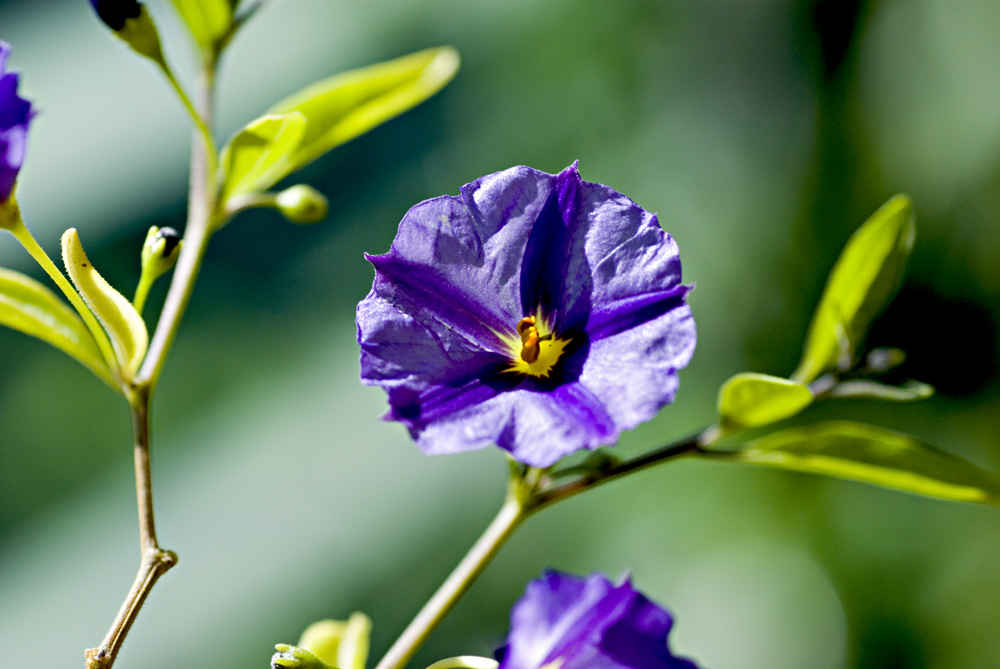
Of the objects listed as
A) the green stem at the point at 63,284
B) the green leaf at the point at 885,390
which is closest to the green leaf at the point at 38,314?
the green stem at the point at 63,284

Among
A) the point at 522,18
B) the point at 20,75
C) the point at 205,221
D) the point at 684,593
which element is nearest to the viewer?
the point at 20,75

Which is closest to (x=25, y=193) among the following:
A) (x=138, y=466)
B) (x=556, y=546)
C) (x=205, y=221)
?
(x=556, y=546)

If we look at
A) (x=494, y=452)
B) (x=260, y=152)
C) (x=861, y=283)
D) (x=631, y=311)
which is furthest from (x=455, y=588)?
(x=494, y=452)

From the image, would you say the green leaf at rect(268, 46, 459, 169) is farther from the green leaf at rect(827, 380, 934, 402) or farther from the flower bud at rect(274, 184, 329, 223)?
the green leaf at rect(827, 380, 934, 402)

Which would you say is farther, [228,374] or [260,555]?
[228,374]

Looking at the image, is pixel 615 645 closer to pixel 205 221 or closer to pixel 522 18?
pixel 205 221

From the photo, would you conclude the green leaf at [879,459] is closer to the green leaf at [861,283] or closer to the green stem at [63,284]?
the green leaf at [861,283]
